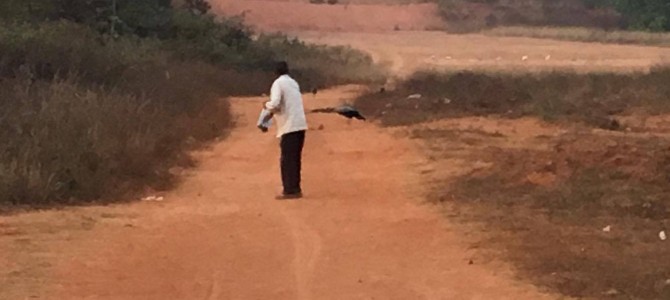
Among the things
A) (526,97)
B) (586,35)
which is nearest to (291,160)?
(526,97)

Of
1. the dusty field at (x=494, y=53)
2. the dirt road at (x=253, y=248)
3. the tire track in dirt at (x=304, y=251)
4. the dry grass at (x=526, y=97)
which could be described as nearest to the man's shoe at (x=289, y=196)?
the dirt road at (x=253, y=248)

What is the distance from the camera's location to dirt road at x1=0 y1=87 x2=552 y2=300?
8945 mm

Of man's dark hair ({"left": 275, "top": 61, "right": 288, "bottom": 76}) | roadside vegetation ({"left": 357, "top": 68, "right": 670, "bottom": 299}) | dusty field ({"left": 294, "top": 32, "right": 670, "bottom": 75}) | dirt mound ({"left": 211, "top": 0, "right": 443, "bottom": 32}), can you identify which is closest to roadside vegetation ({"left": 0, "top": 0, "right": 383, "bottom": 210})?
man's dark hair ({"left": 275, "top": 61, "right": 288, "bottom": 76})

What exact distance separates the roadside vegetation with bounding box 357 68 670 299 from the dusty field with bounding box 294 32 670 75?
1506 centimetres

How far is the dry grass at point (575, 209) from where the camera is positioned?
930cm

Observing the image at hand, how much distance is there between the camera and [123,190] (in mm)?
14234

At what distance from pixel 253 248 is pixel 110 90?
11165 mm

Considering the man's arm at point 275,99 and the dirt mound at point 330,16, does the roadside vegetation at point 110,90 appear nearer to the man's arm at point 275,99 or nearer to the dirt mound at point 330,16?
the man's arm at point 275,99

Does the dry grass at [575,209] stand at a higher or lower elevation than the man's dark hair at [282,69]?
lower

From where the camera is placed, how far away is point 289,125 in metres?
13.9

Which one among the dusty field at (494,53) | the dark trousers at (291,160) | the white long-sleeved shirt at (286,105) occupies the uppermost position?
the white long-sleeved shirt at (286,105)

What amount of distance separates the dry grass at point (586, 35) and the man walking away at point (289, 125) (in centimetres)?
5508

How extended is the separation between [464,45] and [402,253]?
5745 cm

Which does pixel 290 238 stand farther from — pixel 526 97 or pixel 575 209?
pixel 526 97
